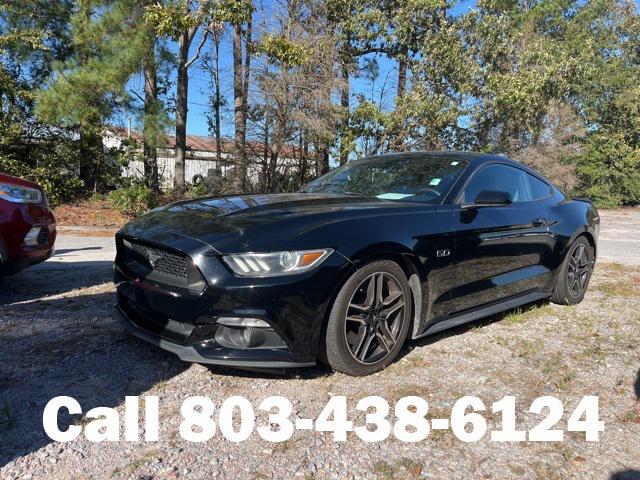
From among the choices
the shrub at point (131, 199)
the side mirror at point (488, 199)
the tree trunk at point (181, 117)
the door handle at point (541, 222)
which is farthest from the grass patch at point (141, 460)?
the tree trunk at point (181, 117)

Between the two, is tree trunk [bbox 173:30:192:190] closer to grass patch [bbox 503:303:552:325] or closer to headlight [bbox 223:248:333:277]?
grass patch [bbox 503:303:552:325]

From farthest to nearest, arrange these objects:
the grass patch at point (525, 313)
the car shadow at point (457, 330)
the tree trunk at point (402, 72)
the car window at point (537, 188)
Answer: the tree trunk at point (402, 72)
the car window at point (537, 188)
the grass patch at point (525, 313)
the car shadow at point (457, 330)

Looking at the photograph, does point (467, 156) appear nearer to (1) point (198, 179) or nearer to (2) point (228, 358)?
(2) point (228, 358)

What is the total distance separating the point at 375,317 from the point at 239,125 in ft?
38.4

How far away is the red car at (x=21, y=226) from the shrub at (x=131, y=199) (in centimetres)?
768

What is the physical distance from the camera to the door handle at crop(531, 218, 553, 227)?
4.35 metres

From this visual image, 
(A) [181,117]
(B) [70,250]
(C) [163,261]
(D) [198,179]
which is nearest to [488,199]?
(C) [163,261]

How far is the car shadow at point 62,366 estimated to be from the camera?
247 cm

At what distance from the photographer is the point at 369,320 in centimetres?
304

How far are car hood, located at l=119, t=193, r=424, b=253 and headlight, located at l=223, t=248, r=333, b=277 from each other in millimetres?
46

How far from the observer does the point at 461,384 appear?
305 cm

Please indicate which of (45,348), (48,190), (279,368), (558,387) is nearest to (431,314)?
(558,387)

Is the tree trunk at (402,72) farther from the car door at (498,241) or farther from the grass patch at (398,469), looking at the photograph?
the grass patch at (398,469)

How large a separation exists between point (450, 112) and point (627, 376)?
13490 millimetres
